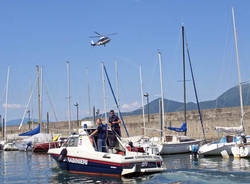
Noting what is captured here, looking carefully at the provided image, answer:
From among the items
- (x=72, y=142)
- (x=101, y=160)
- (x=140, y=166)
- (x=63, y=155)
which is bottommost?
(x=140, y=166)

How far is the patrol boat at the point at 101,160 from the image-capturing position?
621 inches

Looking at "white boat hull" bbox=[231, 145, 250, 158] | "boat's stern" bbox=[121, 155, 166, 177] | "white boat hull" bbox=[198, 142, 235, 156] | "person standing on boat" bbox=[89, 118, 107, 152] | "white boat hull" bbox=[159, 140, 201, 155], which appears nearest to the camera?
"boat's stern" bbox=[121, 155, 166, 177]

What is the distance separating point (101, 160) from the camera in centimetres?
1639

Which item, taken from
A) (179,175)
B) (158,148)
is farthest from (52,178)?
(158,148)

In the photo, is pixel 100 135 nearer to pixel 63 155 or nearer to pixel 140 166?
pixel 63 155

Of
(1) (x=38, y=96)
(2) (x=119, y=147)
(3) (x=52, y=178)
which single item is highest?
Result: (1) (x=38, y=96)

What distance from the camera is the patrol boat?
1577 cm

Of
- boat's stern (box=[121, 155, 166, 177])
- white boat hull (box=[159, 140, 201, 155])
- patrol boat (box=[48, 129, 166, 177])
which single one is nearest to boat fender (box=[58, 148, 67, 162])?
A: patrol boat (box=[48, 129, 166, 177])

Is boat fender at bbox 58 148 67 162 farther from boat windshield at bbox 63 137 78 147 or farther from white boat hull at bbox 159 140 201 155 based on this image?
white boat hull at bbox 159 140 201 155

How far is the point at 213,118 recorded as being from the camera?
133 feet

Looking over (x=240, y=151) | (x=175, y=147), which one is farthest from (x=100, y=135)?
(x=175, y=147)

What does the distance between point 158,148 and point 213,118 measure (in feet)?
44.5

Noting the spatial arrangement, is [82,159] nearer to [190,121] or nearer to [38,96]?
[190,121]

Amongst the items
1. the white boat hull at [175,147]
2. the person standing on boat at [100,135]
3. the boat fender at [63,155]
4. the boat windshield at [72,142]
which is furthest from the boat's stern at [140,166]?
the white boat hull at [175,147]
